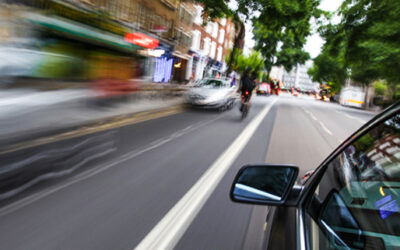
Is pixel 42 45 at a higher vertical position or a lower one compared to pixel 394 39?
lower

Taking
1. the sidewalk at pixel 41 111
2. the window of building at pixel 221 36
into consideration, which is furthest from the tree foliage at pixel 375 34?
the window of building at pixel 221 36

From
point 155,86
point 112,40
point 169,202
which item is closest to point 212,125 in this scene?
point 112,40

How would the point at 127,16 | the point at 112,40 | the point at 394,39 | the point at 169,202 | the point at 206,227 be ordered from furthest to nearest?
the point at 127,16 < the point at 112,40 < the point at 394,39 < the point at 169,202 < the point at 206,227

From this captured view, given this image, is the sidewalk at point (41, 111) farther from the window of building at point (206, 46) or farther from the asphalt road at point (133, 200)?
the window of building at point (206, 46)

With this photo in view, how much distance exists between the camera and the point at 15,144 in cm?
403

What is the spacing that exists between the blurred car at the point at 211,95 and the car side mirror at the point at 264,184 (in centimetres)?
1300

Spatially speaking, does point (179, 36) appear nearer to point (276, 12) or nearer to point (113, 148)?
point (276, 12)

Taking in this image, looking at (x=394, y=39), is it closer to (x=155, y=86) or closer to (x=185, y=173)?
(x=185, y=173)

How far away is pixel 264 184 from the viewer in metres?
1.69

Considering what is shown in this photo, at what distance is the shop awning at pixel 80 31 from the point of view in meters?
6.89

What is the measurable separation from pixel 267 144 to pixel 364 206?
7.13 metres

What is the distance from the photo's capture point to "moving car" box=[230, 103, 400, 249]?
1.17 m

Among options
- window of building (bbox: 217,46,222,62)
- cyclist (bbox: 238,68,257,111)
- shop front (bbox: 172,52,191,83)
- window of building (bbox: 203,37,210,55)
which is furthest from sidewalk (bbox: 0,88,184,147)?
window of building (bbox: 217,46,222,62)

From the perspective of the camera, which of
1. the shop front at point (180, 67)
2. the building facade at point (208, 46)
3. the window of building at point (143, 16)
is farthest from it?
the building facade at point (208, 46)
